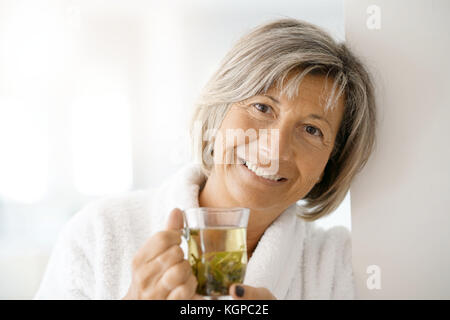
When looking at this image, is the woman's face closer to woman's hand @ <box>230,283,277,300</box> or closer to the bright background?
the bright background

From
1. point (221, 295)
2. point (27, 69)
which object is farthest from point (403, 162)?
point (27, 69)

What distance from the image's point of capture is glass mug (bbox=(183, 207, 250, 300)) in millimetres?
562

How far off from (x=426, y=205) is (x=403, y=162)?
0.31 feet

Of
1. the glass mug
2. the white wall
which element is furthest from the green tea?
the white wall

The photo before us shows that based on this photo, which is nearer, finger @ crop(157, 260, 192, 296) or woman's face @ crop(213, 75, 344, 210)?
finger @ crop(157, 260, 192, 296)

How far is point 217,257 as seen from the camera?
56 centimetres

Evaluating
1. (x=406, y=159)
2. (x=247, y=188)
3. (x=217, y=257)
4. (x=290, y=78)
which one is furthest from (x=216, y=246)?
(x=406, y=159)

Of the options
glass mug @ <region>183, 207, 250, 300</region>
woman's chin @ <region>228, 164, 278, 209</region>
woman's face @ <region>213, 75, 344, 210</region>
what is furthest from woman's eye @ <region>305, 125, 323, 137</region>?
glass mug @ <region>183, 207, 250, 300</region>

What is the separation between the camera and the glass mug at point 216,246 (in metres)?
0.56

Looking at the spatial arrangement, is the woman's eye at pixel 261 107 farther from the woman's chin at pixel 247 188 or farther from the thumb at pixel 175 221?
the thumb at pixel 175 221

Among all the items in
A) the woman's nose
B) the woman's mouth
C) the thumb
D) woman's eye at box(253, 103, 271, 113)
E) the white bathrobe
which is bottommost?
the white bathrobe

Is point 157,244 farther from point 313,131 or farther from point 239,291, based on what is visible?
point 313,131

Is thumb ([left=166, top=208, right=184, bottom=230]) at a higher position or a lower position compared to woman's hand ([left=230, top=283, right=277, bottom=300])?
higher

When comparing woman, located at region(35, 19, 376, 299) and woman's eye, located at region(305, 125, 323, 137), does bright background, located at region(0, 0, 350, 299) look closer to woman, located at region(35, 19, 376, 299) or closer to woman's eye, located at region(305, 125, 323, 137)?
woman, located at region(35, 19, 376, 299)
